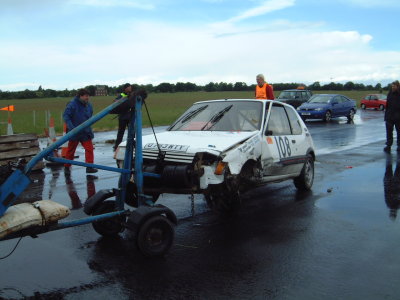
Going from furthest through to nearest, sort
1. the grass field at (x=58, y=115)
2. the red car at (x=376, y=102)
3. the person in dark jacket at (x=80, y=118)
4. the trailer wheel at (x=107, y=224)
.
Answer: the red car at (x=376, y=102) → the grass field at (x=58, y=115) → the person in dark jacket at (x=80, y=118) → the trailer wheel at (x=107, y=224)

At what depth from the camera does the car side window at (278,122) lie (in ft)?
24.2

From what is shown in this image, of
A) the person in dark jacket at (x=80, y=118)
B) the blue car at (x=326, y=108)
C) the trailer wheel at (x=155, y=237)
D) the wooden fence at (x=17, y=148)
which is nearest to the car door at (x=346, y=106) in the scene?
the blue car at (x=326, y=108)

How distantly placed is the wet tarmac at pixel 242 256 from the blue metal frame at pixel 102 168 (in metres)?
0.46

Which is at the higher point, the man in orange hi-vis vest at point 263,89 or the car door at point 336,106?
the man in orange hi-vis vest at point 263,89

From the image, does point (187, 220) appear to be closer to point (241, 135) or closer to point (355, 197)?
point (241, 135)

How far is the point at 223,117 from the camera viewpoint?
7.32 meters

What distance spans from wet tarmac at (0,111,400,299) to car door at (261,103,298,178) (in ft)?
1.94

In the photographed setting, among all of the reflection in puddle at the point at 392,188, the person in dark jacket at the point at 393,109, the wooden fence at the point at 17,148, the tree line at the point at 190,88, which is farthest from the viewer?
the tree line at the point at 190,88

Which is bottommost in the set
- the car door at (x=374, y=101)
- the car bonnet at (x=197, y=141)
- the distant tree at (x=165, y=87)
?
the car bonnet at (x=197, y=141)

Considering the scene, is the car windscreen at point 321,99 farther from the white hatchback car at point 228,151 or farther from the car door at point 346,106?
the white hatchback car at point 228,151

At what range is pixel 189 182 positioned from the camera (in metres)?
5.79

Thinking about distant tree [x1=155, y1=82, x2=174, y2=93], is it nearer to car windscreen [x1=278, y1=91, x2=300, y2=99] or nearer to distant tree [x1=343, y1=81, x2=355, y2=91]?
distant tree [x1=343, y1=81, x2=355, y2=91]

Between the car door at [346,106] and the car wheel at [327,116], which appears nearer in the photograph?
the car wheel at [327,116]

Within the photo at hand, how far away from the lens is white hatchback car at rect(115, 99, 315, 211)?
5.83 metres
